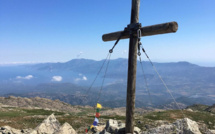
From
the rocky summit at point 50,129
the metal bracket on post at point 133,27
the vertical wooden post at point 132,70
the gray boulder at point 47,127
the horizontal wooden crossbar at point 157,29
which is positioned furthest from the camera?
the gray boulder at point 47,127

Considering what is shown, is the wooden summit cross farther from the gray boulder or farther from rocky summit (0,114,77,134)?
the gray boulder

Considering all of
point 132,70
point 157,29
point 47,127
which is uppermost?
point 157,29

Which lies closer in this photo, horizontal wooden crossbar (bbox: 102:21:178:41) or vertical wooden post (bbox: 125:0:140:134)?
horizontal wooden crossbar (bbox: 102:21:178:41)

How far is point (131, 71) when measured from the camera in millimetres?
11469

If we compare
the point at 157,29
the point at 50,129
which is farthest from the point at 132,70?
the point at 50,129

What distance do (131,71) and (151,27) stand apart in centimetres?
322

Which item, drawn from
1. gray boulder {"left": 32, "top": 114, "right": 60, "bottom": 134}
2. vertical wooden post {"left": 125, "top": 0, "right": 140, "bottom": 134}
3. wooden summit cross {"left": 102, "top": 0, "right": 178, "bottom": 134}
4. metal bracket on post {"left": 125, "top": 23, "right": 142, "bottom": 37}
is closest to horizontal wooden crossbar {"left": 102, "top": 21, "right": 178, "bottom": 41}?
wooden summit cross {"left": 102, "top": 0, "right": 178, "bottom": 134}

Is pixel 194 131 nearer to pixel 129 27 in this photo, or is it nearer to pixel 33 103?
pixel 129 27

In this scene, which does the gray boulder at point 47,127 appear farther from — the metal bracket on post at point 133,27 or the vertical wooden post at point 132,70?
the metal bracket on post at point 133,27

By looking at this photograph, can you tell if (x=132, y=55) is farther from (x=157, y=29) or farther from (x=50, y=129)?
(x=50, y=129)

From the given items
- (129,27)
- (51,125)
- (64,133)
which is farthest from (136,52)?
(51,125)

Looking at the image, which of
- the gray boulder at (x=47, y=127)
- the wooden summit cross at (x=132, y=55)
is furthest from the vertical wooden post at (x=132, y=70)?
the gray boulder at (x=47, y=127)

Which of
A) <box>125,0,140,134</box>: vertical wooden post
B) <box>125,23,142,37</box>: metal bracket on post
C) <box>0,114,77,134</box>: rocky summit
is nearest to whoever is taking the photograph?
<box>125,23,142,37</box>: metal bracket on post

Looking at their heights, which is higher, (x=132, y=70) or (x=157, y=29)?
(x=157, y=29)
